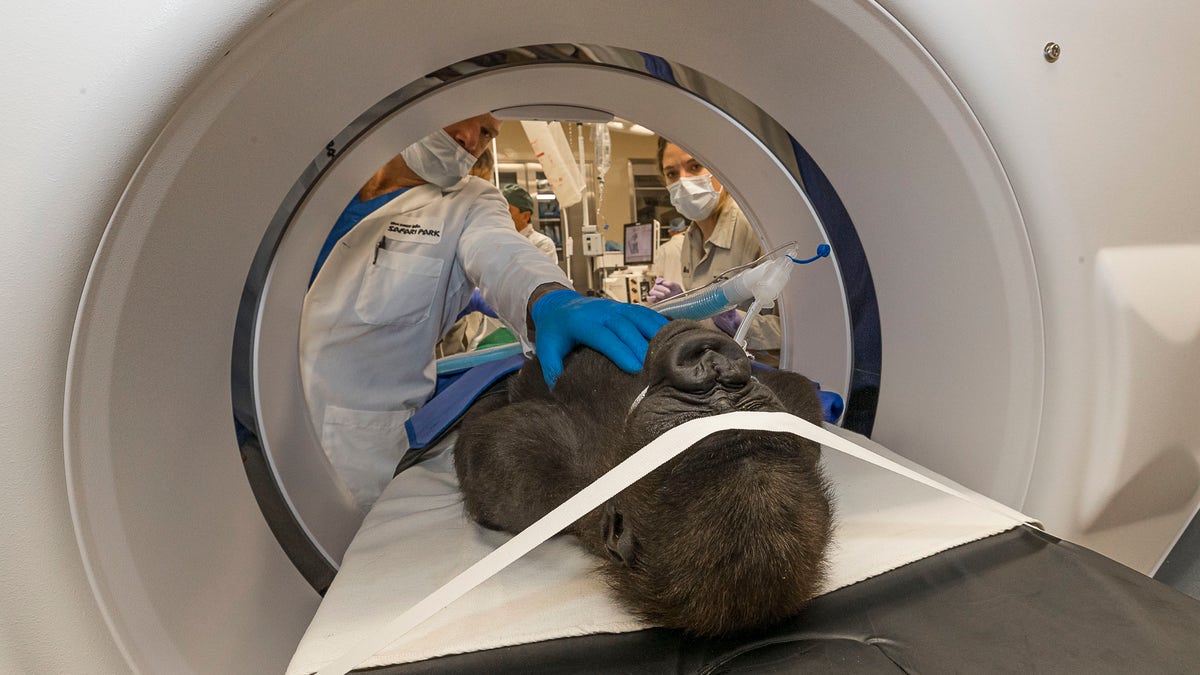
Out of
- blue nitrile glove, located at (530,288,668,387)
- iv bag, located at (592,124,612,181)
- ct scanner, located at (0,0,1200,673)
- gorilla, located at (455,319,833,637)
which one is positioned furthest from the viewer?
iv bag, located at (592,124,612,181)

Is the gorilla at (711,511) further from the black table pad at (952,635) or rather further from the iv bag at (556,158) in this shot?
the iv bag at (556,158)

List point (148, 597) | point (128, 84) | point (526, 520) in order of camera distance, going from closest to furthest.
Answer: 1. point (128, 84)
2. point (148, 597)
3. point (526, 520)

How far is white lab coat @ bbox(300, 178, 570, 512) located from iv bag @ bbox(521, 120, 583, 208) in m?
1.26

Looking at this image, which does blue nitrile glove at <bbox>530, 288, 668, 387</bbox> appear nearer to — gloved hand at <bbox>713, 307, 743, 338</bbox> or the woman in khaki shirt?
gloved hand at <bbox>713, 307, 743, 338</bbox>

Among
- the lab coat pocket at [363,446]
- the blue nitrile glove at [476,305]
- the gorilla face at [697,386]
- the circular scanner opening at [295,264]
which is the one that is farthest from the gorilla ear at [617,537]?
the blue nitrile glove at [476,305]

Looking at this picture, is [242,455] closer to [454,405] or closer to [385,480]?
Result: [454,405]

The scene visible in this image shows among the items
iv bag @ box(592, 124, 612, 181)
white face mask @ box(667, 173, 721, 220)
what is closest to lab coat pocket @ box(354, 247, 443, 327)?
white face mask @ box(667, 173, 721, 220)

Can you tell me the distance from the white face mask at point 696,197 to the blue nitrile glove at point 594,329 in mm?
1717

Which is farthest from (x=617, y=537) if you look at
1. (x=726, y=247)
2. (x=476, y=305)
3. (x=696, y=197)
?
(x=696, y=197)

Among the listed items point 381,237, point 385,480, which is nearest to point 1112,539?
point 385,480

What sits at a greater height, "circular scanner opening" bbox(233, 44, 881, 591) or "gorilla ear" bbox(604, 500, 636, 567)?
"circular scanner opening" bbox(233, 44, 881, 591)

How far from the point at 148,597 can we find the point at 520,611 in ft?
1.24

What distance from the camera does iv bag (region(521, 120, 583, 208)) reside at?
2.74m

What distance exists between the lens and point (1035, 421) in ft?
2.40
